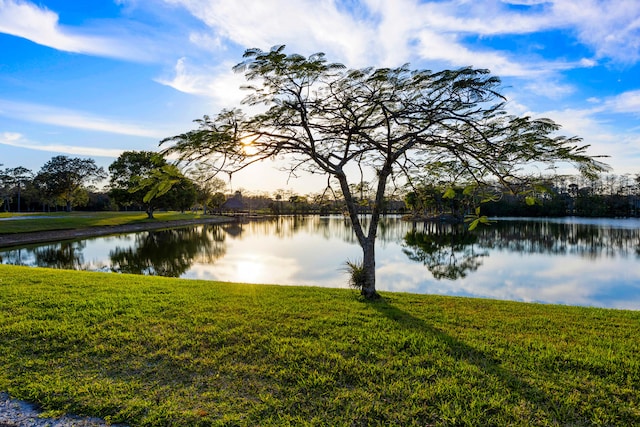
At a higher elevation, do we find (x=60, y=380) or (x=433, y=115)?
(x=433, y=115)

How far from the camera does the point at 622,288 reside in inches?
434

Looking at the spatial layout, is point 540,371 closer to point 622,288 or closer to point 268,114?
point 268,114

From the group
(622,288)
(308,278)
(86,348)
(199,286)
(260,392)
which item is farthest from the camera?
(308,278)

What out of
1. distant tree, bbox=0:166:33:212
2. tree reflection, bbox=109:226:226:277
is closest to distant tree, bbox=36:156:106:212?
distant tree, bbox=0:166:33:212

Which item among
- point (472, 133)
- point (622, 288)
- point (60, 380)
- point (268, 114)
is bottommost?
point (622, 288)

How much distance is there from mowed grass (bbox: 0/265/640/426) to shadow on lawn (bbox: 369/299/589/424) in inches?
0.6

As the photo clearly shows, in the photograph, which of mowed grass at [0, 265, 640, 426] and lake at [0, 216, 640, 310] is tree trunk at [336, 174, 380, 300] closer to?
mowed grass at [0, 265, 640, 426]

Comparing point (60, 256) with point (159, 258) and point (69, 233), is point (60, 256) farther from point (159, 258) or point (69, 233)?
point (69, 233)

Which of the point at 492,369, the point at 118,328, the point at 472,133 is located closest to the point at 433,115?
the point at 472,133

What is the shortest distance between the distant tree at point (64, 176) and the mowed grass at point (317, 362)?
170 ft

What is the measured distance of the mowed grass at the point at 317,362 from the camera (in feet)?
8.98

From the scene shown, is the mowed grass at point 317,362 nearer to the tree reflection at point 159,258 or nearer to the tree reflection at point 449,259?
the tree reflection at point 449,259

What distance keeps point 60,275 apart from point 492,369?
29.8ft

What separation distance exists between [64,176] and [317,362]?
5672cm
